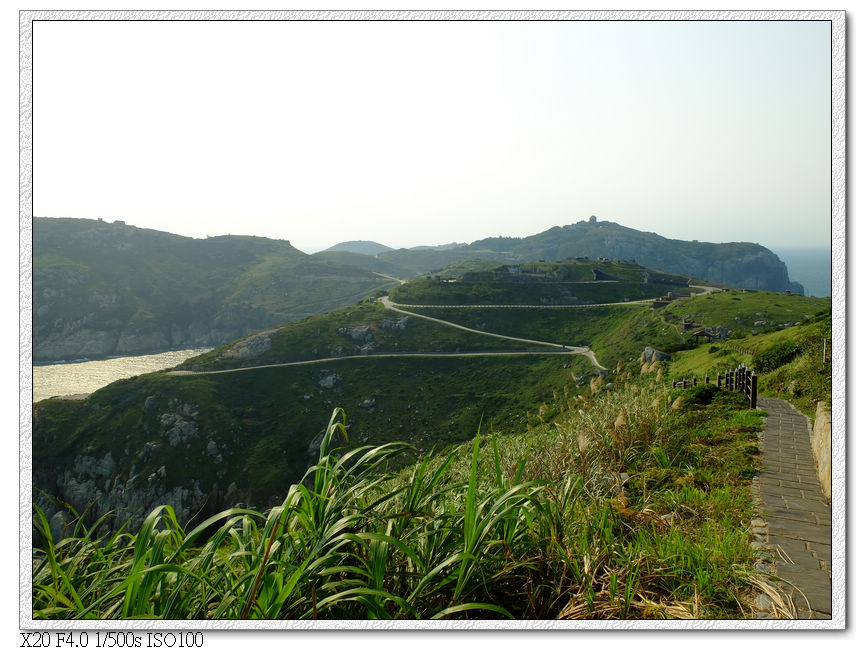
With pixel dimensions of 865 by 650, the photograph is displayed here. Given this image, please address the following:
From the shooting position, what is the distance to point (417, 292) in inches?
4173

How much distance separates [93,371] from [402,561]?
126376 mm

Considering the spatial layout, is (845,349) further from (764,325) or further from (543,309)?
(543,309)

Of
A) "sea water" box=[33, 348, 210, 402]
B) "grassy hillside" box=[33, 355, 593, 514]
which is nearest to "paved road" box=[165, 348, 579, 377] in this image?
"grassy hillside" box=[33, 355, 593, 514]

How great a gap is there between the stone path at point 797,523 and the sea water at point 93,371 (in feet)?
285

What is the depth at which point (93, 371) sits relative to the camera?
10262cm

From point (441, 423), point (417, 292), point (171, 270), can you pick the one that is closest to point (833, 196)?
point (441, 423)

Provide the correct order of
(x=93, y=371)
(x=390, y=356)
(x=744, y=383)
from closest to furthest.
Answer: (x=744, y=383) → (x=390, y=356) → (x=93, y=371)

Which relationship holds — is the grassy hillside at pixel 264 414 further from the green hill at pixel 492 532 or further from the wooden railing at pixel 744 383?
the green hill at pixel 492 532

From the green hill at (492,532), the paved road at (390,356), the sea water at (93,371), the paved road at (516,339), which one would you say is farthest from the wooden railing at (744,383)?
the sea water at (93,371)

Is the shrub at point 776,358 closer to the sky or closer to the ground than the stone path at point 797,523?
closer to the sky

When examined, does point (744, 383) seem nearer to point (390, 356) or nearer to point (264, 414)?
point (264, 414)

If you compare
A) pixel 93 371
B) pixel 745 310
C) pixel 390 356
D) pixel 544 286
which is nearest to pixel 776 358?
pixel 745 310

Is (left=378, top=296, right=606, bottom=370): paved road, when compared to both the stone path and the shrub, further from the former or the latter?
the stone path

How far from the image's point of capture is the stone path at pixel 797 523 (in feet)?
10.9
